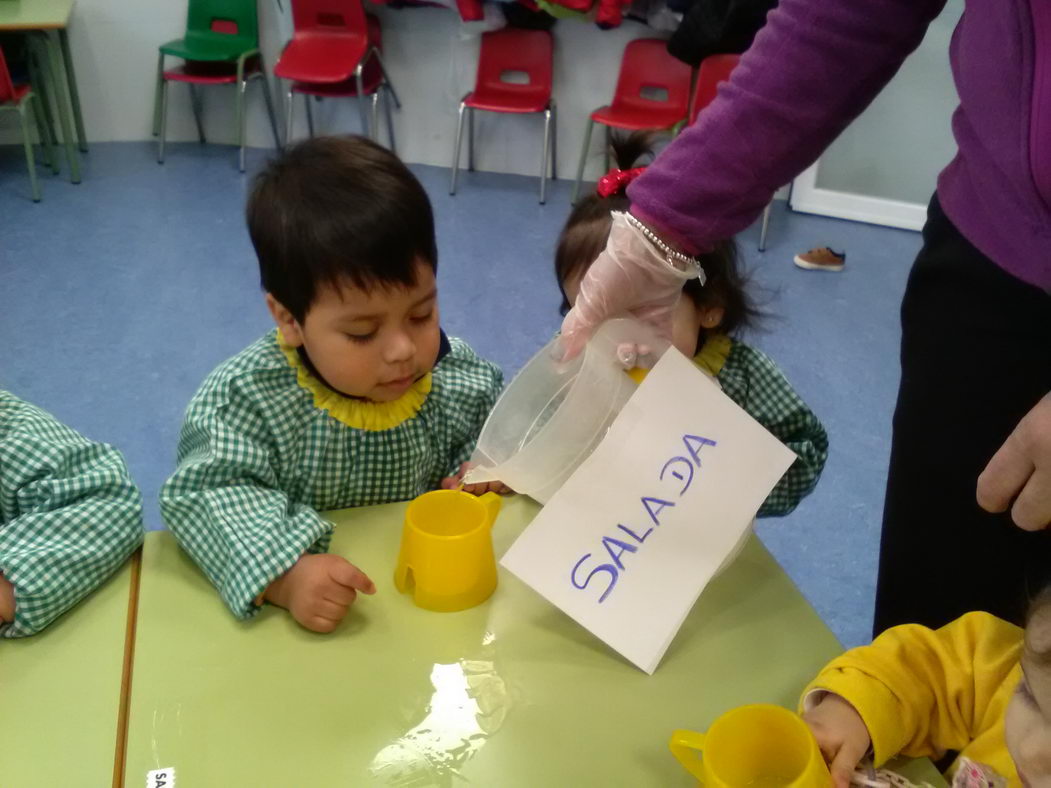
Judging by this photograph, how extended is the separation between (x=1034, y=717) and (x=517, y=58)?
3.63m

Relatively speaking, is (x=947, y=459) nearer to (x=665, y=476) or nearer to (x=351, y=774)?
(x=665, y=476)

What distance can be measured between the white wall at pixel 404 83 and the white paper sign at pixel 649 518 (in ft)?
11.0

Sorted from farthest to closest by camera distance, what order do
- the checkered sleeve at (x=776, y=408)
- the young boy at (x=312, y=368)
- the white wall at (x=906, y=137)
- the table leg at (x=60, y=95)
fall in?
1. the table leg at (x=60, y=95)
2. the white wall at (x=906, y=137)
3. the checkered sleeve at (x=776, y=408)
4. the young boy at (x=312, y=368)

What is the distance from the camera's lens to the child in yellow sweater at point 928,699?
0.69 metres

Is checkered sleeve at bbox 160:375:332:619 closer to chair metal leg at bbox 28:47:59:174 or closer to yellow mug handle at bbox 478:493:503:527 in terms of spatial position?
yellow mug handle at bbox 478:493:503:527

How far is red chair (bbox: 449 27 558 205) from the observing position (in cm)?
377

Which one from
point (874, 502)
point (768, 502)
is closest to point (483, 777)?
point (768, 502)

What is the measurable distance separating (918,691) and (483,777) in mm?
345

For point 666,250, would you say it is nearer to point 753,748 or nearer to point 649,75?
point 753,748

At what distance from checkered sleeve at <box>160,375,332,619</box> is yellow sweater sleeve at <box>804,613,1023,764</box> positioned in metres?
0.47

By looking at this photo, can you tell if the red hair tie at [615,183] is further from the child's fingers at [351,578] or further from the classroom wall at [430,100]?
the classroom wall at [430,100]

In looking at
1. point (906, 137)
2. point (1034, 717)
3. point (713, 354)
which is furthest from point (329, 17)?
point (1034, 717)

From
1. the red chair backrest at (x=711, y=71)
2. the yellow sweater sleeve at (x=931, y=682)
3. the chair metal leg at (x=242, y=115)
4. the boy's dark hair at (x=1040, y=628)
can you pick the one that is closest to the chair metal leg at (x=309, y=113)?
the chair metal leg at (x=242, y=115)

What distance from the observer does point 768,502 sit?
1.13 m
